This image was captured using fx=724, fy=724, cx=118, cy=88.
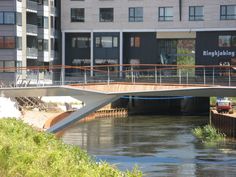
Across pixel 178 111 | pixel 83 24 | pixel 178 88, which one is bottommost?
pixel 178 111

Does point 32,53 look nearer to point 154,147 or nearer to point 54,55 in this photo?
point 54,55

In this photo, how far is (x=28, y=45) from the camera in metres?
105

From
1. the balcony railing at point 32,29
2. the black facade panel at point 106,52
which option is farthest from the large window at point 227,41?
the balcony railing at point 32,29

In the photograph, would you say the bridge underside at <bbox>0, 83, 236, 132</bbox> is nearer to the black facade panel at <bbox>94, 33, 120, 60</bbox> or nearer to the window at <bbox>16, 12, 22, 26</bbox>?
the window at <bbox>16, 12, 22, 26</bbox>

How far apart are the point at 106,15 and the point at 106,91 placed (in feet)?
195

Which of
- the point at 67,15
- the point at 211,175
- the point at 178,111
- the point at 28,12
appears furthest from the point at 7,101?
the point at 178,111

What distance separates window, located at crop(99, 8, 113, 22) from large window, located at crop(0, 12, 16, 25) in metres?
16.7

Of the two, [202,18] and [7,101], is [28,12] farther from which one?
[7,101]

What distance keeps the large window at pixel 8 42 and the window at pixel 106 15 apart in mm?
16991

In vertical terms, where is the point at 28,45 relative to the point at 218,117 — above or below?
above

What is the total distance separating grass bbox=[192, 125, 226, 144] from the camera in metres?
68.2

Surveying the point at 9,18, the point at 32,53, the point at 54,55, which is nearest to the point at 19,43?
the point at 9,18

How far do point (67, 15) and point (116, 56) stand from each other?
9980 millimetres

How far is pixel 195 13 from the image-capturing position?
107 metres
